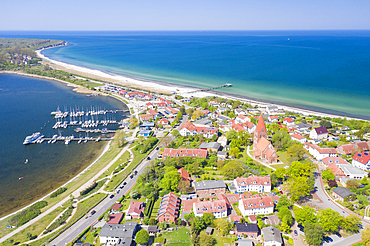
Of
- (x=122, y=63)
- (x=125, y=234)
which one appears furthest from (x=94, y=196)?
(x=122, y=63)

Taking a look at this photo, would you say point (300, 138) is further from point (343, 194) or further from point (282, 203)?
point (282, 203)

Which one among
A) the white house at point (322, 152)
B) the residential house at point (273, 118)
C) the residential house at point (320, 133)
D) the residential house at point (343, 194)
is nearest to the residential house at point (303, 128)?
the residential house at point (320, 133)

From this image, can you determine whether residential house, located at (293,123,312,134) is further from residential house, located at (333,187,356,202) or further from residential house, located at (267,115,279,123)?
residential house, located at (333,187,356,202)

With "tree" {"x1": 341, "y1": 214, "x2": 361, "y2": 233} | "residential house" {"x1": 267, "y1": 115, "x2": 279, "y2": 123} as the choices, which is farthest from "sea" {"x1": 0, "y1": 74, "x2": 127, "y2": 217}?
"residential house" {"x1": 267, "y1": 115, "x2": 279, "y2": 123}

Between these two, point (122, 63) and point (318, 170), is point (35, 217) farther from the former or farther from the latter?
point (122, 63)

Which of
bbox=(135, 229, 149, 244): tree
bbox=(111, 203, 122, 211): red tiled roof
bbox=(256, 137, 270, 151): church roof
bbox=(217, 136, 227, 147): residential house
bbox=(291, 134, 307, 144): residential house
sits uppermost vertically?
bbox=(256, 137, 270, 151): church roof

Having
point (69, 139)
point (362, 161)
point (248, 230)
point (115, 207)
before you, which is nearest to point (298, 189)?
point (248, 230)

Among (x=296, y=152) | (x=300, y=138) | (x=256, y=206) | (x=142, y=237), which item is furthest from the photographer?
(x=300, y=138)
